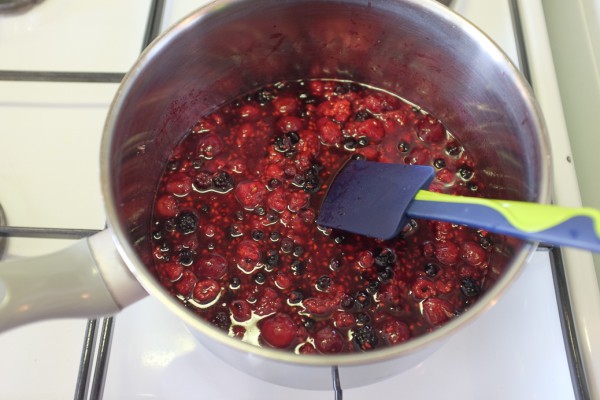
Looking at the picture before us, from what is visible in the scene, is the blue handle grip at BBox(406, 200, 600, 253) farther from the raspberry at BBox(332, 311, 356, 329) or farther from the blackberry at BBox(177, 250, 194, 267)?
the blackberry at BBox(177, 250, 194, 267)

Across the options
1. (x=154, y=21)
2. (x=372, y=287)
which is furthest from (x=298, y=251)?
(x=154, y=21)

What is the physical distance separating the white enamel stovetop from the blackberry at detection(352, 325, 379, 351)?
7 centimetres

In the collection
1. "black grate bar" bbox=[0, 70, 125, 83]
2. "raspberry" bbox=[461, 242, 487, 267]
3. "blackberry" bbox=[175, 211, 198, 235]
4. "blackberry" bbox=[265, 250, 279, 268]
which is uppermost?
"black grate bar" bbox=[0, 70, 125, 83]

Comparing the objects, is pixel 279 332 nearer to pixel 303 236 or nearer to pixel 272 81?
pixel 303 236

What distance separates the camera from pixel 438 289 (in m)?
0.82

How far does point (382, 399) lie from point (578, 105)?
70 cm

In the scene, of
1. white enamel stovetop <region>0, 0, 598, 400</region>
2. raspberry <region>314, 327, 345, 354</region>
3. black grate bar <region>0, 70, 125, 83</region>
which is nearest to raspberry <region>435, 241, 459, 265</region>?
white enamel stovetop <region>0, 0, 598, 400</region>

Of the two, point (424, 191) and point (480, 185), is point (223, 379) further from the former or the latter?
point (480, 185)

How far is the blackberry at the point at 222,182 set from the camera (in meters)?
0.91

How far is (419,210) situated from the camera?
0.77 meters

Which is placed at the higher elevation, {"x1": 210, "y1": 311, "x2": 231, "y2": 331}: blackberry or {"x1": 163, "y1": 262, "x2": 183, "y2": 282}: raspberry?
{"x1": 163, "y1": 262, "x2": 183, "y2": 282}: raspberry

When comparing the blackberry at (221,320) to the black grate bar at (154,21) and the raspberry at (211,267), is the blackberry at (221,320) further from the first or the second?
the black grate bar at (154,21)

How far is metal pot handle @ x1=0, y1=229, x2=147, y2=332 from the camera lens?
58 cm

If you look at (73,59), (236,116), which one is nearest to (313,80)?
(236,116)
